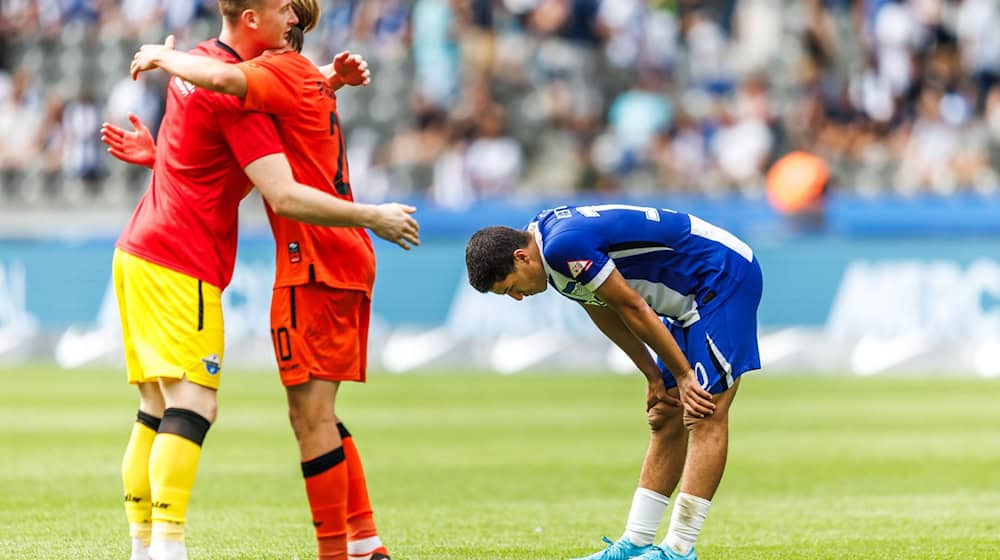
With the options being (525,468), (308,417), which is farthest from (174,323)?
(525,468)

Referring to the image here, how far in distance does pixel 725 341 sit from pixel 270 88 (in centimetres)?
230

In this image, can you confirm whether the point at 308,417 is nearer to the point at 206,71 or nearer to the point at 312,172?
the point at 312,172

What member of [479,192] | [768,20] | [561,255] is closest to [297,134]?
[561,255]

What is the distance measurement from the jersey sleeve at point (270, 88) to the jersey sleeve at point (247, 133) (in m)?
0.04

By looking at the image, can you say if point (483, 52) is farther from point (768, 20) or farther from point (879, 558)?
point (879, 558)

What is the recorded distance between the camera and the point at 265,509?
924cm

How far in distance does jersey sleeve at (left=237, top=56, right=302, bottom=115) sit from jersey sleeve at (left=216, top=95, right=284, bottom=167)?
4cm

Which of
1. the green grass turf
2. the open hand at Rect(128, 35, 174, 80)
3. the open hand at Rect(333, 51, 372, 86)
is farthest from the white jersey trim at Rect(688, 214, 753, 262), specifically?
the open hand at Rect(128, 35, 174, 80)

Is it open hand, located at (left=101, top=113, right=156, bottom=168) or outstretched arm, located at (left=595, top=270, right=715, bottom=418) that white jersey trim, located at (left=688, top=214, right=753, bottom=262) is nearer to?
outstretched arm, located at (left=595, top=270, right=715, bottom=418)

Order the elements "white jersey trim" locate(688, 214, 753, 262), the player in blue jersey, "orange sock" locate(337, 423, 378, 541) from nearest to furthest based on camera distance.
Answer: the player in blue jersey → "orange sock" locate(337, 423, 378, 541) → "white jersey trim" locate(688, 214, 753, 262)

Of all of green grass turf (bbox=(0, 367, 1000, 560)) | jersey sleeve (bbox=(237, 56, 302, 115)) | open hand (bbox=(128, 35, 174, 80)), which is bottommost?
green grass turf (bbox=(0, 367, 1000, 560))

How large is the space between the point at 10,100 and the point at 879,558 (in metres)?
19.0

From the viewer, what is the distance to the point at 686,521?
709cm

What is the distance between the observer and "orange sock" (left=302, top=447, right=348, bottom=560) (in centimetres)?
661
